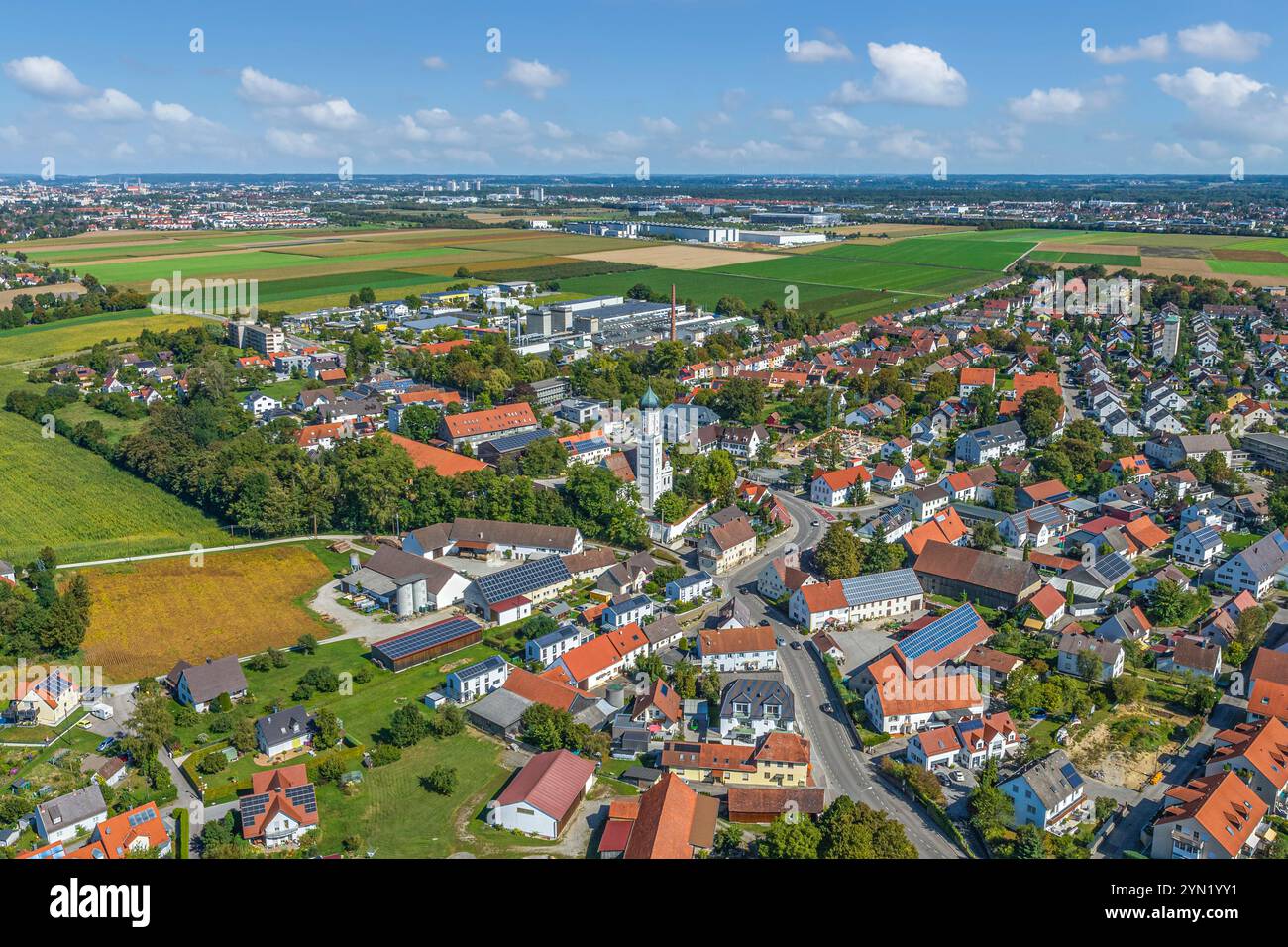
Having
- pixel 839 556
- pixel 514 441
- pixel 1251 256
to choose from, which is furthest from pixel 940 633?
pixel 1251 256

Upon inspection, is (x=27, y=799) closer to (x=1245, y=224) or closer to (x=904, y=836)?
(x=904, y=836)

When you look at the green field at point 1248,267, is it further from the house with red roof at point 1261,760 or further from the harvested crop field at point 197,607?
the harvested crop field at point 197,607

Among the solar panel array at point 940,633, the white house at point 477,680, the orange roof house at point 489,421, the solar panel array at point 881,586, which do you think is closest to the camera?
the white house at point 477,680

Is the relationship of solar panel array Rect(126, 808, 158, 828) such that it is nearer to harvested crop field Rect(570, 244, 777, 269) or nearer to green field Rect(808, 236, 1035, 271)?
harvested crop field Rect(570, 244, 777, 269)

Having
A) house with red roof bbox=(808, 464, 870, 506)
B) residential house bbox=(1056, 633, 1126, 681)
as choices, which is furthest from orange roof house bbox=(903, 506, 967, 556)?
residential house bbox=(1056, 633, 1126, 681)

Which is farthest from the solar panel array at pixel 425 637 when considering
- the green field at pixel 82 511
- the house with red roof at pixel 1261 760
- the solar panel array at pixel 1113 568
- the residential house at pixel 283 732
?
the solar panel array at pixel 1113 568

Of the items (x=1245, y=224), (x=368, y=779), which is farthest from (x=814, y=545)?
(x=1245, y=224)

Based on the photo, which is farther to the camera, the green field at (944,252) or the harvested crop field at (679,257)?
the harvested crop field at (679,257)
